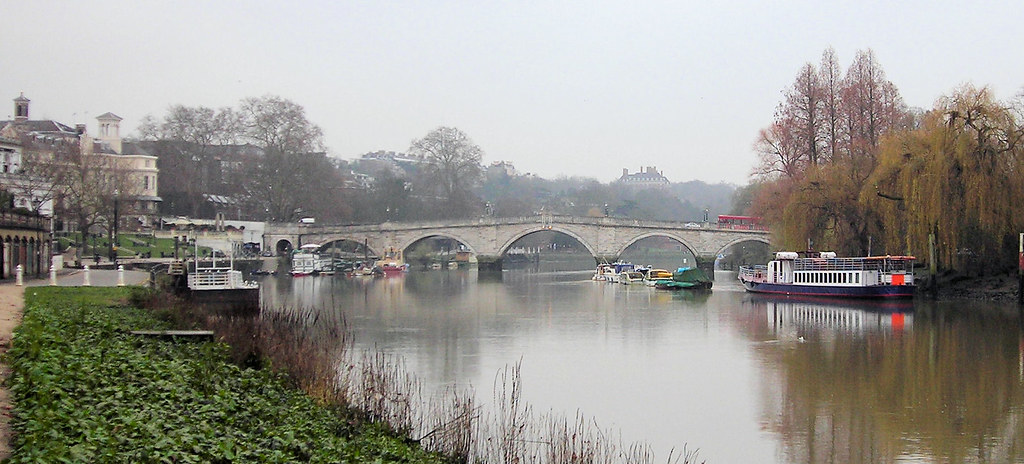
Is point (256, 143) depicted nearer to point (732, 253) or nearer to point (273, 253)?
point (273, 253)

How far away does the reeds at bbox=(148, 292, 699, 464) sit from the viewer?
1243 centimetres

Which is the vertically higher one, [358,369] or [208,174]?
[208,174]

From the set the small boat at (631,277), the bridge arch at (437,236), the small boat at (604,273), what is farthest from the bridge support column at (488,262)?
the small boat at (631,277)

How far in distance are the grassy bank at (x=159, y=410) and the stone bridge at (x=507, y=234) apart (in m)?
53.6

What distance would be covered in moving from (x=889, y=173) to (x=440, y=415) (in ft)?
95.9

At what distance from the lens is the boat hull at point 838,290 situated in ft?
128

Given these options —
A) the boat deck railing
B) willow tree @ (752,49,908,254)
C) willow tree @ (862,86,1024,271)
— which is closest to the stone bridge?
willow tree @ (752,49,908,254)

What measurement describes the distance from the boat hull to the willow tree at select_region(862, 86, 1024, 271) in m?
1.72

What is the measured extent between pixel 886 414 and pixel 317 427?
9507mm

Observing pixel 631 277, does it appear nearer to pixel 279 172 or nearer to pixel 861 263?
pixel 861 263

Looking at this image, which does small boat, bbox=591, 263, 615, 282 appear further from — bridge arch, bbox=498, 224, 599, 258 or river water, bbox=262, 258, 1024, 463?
river water, bbox=262, 258, 1024, 463

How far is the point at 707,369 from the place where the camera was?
22.5 m

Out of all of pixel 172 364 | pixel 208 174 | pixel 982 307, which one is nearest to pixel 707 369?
pixel 172 364

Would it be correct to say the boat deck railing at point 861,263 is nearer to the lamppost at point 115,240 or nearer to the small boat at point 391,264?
the lamppost at point 115,240
